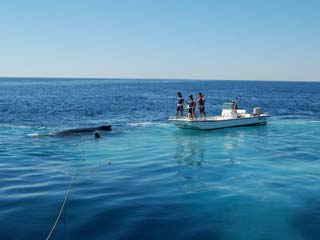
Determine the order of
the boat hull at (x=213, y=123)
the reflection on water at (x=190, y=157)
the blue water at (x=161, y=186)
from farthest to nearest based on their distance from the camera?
1. the boat hull at (x=213, y=123)
2. the reflection on water at (x=190, y=157)
3. the blue water at (x=161, y=186)

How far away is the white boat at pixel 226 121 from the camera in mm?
30062

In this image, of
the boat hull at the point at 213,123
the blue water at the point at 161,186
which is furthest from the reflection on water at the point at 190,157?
the boat hull at the point at 213,123

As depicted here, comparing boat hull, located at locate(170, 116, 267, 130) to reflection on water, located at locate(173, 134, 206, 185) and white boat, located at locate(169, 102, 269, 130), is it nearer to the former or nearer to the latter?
white boat, located at locate(169, 102, 269, 130)

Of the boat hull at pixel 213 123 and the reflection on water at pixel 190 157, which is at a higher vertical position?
the boat hull at pixel 213 123

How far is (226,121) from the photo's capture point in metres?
31.5

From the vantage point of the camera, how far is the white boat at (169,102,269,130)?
3006 centimetres

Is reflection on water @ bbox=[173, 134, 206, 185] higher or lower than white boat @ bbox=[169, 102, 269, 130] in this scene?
lower

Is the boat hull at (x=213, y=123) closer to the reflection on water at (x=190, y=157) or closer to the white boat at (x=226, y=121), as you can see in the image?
the white boat at (x=226, y=121)

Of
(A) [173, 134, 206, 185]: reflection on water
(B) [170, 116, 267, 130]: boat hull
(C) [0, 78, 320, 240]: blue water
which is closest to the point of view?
(C) [0, 78, 320, 240]: blue water

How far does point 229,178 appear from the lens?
54.5 ft

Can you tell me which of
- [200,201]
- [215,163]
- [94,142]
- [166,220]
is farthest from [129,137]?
[166,220]

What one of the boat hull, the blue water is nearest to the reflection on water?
the blue water

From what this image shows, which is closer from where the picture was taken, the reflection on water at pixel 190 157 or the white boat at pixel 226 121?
the reflection on water at pixel 190 157

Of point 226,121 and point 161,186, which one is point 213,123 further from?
point 161,186
